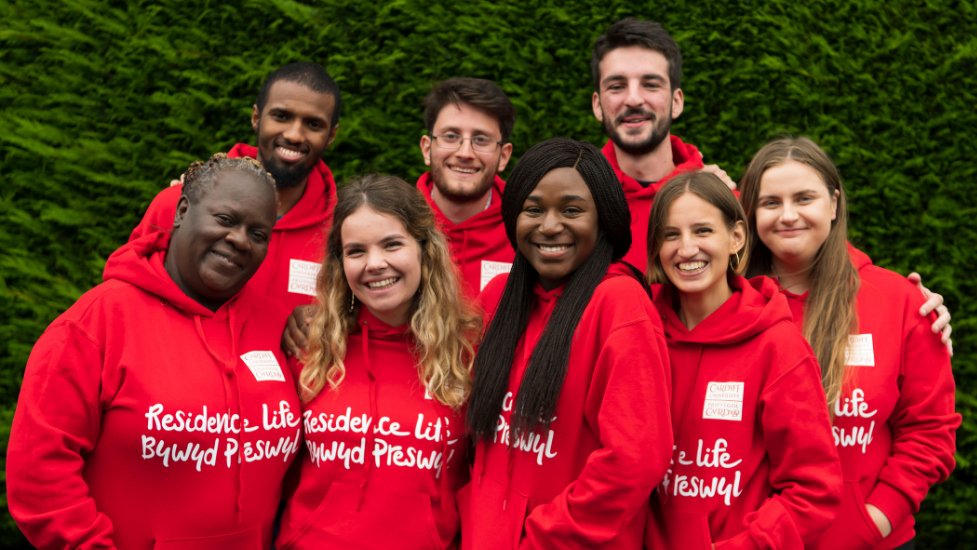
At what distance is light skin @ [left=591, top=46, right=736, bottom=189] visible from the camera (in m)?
3.64

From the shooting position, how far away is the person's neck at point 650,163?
3697 mm

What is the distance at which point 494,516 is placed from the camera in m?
2.24

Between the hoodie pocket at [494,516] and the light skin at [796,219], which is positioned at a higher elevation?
the light skin at [796,219]

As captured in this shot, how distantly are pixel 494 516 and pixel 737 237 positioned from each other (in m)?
1.28

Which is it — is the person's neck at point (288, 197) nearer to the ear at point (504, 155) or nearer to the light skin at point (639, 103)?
the ear at point (504, 155)

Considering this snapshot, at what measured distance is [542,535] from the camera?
6.97ft

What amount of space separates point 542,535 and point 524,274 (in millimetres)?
861

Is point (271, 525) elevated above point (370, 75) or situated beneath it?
situated beneath

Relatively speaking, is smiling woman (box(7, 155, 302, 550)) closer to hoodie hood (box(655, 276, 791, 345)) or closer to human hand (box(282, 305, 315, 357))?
human hand (box(282, 305, 315, 357))

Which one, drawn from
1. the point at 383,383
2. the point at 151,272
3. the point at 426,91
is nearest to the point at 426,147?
the point at 426,91

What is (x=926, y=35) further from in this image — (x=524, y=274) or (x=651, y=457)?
Result: (x=651, y=457)

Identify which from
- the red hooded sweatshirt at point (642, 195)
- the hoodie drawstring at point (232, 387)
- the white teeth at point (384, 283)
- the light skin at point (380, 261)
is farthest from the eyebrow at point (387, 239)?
the red hooded sweatshirt at point (642, 195)

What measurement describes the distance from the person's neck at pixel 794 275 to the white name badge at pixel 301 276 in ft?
6.74

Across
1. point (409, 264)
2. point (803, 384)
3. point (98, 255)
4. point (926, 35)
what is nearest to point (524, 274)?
point (409, 264)
